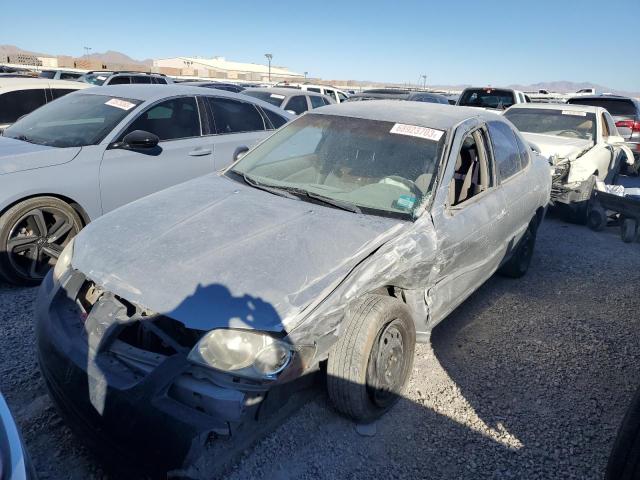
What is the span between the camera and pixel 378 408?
2666 mm

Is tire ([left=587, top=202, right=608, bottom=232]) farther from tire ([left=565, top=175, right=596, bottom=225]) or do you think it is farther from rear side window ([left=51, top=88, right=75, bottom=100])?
rear side window ([left=51, top=88, right=75, bottom=100])

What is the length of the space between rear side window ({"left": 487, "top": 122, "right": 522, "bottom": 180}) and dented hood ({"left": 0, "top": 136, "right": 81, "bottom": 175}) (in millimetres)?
3575

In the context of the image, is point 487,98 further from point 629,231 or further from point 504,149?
point 504,149

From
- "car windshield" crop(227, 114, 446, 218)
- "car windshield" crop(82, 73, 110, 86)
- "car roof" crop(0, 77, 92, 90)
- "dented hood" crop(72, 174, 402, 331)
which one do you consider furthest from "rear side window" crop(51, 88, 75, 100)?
"car windshield" crop(82, 73, 110, 86)

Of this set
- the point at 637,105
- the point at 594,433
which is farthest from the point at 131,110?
the point at 637,105

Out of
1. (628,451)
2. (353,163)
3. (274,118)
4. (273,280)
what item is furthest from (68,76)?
(628,451)

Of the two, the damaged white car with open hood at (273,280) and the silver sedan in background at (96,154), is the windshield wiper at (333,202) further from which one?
the silver sedan in background at (96,154)

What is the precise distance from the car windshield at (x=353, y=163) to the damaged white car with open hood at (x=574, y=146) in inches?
142

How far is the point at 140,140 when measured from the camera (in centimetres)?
430

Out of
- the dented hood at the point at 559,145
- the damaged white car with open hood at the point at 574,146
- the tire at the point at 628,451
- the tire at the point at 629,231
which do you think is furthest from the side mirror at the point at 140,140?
the tire at the point at 629,231

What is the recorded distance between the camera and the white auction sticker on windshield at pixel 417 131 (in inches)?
128

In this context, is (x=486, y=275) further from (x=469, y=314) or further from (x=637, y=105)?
(x=637, y=105)

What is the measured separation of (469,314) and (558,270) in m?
1.68

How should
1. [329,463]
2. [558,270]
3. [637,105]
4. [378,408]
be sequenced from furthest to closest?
[637,105] < [558,270] < [378,408] < [329,463]
